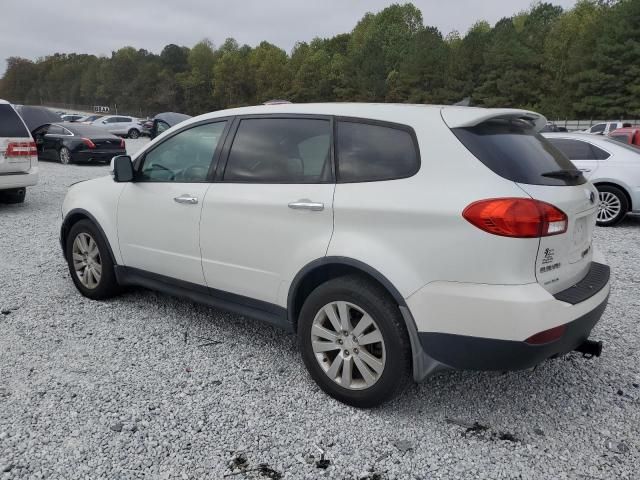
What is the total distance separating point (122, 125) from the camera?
35500 mm

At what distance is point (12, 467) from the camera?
A: 2547mm

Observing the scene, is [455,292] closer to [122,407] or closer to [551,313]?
[551,313]

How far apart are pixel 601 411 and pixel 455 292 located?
1.30 m

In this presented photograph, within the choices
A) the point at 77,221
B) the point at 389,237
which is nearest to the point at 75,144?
the point at 77,221

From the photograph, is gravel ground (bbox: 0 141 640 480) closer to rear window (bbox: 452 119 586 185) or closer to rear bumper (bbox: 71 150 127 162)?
rear window (bbox: 452 119 586 185)

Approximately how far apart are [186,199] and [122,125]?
3466cm

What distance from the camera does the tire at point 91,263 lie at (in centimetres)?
459

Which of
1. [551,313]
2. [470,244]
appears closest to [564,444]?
[551,313]

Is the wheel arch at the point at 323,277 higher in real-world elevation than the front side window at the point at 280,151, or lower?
lower

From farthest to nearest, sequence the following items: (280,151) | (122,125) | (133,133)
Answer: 1. (133,133)
2. (122,125)
3. (280,151)

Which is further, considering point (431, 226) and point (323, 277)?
point (323, 277)

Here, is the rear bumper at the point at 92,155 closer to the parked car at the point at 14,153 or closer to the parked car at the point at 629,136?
the parked car at the point at 14,153

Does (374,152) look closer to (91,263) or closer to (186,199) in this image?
(186,199)

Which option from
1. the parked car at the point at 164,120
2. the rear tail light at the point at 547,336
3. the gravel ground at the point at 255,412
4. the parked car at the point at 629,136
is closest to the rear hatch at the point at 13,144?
the gravel ground at the point at 255,412
